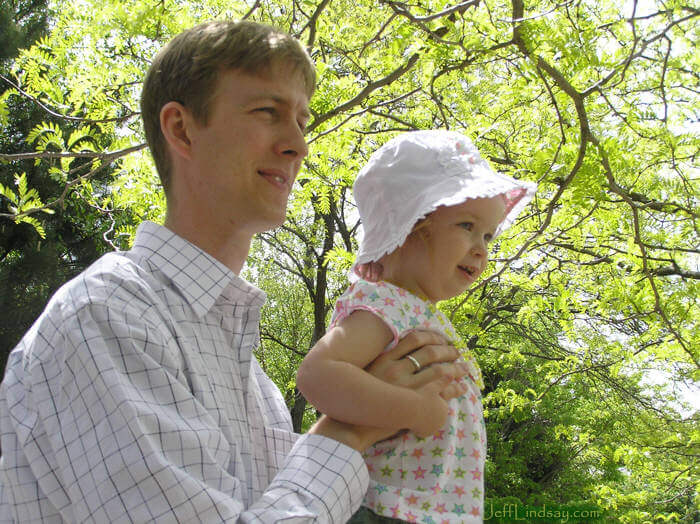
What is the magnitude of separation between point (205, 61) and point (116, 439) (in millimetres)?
815

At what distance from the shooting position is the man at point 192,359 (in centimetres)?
90

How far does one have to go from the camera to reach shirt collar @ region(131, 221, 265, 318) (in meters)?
1.21

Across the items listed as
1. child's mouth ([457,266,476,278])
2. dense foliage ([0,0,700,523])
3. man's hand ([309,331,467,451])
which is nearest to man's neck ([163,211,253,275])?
man's hand ([309,331,467,451])

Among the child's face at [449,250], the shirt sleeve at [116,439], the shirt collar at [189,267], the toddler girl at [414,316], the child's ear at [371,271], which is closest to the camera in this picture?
the shirt sleeve at [116,439]

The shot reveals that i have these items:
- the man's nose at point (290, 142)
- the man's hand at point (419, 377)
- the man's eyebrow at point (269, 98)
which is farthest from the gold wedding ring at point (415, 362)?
the man's eyebrow at point (269, 98)

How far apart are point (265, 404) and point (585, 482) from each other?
10677 mm

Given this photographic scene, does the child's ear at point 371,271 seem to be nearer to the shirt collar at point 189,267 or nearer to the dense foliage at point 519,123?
the shirt collar at point 189,267

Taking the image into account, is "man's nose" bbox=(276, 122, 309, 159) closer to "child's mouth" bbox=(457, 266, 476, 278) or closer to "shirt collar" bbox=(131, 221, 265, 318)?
"shirt collar" bbox=(131, 221, 265, 318)

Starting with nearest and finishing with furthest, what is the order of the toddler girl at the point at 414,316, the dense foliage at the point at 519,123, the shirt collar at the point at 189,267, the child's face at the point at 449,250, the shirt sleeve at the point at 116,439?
the shirt sleeve at the point at 116,439, the shirt collar at the point at 189,267, the toddler girl at the point at 414,316, the child's face at the point at 449,250, the dense foliage at the point at 519,123

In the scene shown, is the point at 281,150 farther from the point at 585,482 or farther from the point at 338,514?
the point at 585,482

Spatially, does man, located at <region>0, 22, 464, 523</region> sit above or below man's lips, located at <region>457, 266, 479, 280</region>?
below

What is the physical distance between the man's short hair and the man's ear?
0.02 m

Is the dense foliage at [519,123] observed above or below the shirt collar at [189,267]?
above

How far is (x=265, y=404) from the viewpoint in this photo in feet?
4.80
